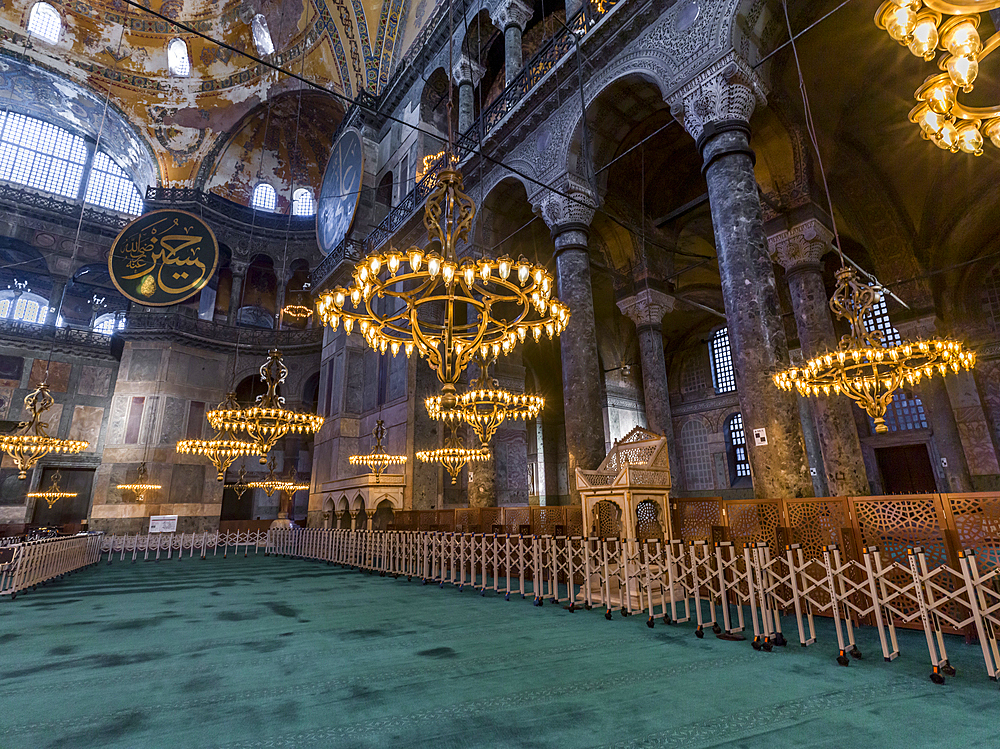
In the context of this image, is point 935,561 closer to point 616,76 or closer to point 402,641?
point 402,641

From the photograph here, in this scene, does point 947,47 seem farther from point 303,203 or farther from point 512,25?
point 303,203

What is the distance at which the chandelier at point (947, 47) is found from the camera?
7.36 ft

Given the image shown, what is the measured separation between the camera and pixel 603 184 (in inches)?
347

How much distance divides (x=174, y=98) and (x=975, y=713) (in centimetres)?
2505

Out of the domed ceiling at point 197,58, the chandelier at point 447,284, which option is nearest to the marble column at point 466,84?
the domed ceiling at point 197,58

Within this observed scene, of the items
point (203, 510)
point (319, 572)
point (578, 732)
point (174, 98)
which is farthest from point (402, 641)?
point (174, 98)

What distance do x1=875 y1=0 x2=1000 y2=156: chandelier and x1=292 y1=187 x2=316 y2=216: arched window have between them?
22662 millimetres

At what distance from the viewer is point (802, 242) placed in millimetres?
8547

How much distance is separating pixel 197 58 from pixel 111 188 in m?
6.07

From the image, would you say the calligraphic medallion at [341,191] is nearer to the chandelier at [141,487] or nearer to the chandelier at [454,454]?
the chandelier at [454,454]

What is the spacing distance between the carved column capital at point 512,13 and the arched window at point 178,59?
570 inches

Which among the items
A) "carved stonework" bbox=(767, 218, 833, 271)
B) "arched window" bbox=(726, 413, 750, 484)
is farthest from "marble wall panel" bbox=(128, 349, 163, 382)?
"arched window" bbox=(726, 413, 750, 484)

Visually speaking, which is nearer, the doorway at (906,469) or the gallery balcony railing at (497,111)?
the gallery balcony railing at (497,111)

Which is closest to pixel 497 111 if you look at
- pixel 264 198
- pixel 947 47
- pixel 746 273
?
pixel 746 273
